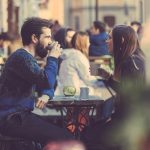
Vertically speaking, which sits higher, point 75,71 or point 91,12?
point 75,71

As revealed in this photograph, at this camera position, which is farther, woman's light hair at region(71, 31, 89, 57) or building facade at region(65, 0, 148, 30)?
building facade at region(65, 0, 148, 30)

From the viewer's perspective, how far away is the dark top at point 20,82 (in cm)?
609

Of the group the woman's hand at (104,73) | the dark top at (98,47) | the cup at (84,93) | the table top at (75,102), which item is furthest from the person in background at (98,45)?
the table top at (75,102)

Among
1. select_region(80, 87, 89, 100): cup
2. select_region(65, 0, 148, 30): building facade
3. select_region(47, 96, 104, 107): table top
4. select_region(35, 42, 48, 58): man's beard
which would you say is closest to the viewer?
select_region(35, 42, 48, 58): man's beard

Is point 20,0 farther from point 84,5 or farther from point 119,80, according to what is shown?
point 84,5

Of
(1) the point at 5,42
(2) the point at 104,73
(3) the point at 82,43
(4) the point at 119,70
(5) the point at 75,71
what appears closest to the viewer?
(4) the point at 119,70

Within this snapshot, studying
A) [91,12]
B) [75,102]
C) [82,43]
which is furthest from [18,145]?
[91,12]

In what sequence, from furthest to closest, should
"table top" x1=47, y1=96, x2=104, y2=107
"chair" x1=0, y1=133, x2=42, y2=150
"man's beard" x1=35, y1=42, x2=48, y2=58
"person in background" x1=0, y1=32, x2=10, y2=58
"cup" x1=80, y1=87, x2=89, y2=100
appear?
"person in background" x1=0, y1=32, x2=10, y2=58
"cup" x1=80, y1=87, x2=89, y2=100
"table top" x1=47, y1=96, x2=104, y2=107
"man's beard" x1=35, y1=42, x2=48, y2=58
"chair" x1=0, y1=133, x2=42, y2=150

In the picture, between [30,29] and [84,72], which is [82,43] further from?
[30,29]

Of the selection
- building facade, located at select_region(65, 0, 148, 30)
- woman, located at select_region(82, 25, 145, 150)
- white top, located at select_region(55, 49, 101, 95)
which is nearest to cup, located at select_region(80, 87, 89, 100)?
woman, located at select_region(82, 25, 145, 150)

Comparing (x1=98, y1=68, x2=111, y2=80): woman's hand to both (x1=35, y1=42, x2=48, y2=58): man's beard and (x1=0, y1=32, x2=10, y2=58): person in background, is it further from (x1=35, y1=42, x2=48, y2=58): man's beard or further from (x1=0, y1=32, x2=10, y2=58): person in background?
(x1=0, y1=32, x2=10, y2=58): person in background

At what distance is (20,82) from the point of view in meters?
6.11

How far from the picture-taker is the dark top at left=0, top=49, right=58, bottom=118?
609cm

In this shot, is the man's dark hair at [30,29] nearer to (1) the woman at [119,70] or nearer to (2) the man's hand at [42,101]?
(2) the man's hand at [42,101]
